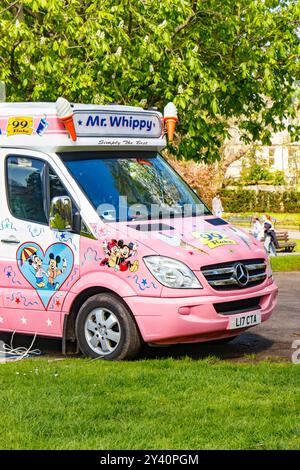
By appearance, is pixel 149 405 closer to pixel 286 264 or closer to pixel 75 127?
pixel 75 127

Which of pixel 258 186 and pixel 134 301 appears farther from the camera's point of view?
pixel 258 186

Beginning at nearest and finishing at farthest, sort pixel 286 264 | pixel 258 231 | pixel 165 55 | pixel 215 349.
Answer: pixel 215 349 → pixel 165 55 → pixel 286 264 → pixel 258 231

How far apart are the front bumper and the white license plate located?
0.10 meters

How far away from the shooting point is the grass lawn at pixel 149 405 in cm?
598

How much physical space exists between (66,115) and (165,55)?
8.68 meters

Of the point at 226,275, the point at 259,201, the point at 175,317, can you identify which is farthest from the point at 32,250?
the point at 259,201

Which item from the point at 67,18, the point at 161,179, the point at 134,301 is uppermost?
the point at 67,18

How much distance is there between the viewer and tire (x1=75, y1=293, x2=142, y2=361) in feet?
29.6

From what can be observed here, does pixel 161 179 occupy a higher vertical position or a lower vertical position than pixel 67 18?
lower

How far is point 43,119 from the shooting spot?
973 centimetres

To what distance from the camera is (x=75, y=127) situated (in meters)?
9.68
